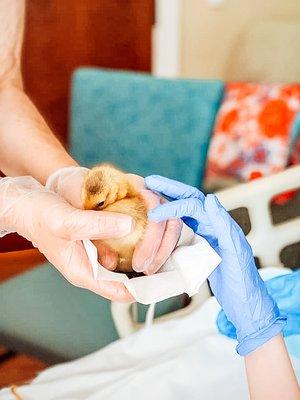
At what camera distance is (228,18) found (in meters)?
3.13

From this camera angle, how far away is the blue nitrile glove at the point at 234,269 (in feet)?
2.92

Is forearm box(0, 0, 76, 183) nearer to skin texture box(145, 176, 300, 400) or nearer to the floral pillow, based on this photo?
skin texture box(145, 176, 300, 400)

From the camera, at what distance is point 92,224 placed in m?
0.75

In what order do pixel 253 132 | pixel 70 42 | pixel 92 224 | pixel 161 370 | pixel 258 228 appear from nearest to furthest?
pixel 92 224 → pixel 161 370 → pixel 258 228 → pixel 253 132 → pixel 70 42

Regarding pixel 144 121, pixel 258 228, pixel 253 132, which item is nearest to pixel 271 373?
pixel 258 228

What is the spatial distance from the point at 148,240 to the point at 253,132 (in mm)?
1867

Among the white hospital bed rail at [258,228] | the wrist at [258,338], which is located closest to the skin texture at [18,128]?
the wrist at [258,338]

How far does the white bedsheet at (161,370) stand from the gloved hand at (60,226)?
0.34m

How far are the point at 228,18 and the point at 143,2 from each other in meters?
0.43

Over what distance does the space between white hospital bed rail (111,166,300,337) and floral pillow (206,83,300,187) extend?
115cm

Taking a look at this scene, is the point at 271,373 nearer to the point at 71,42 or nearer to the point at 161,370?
the point at 161,370

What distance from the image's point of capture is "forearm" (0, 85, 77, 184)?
111 centimetres

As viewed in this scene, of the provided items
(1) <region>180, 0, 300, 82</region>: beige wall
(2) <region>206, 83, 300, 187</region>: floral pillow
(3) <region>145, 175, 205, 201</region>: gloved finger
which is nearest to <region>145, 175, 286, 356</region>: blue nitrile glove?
(3) <region>145, 175, 205, 201</region>: gloved finger

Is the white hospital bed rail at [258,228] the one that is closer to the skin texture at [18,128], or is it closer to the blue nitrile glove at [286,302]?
the blue nitrile glove at [286,302]
